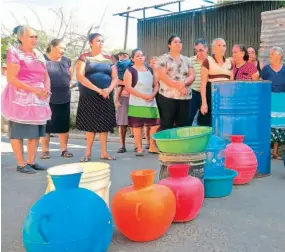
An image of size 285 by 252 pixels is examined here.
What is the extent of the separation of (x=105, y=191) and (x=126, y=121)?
3647 millimetres

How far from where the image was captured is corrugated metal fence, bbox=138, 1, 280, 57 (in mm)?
8352

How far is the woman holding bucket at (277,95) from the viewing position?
4.91m

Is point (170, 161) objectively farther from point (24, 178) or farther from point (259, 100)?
point (24, 178)

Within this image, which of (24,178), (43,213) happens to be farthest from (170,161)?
(24,178)

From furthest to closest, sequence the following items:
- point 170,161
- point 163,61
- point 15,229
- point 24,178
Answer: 1. point 163,61
2. point 24,178
3. point 170,161
4. point 15,229

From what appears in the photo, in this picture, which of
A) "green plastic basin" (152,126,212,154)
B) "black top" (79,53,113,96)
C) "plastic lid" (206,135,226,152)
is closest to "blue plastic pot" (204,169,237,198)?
"plastic lid" (206,135,226,152)

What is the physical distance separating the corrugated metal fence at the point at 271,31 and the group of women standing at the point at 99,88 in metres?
1.46

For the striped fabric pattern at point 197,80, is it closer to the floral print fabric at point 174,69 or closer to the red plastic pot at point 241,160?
the floral print fabric at point 174,69

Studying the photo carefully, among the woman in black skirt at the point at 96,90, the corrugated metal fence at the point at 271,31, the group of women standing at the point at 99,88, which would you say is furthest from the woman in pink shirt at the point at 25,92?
the corrugated metal fence at the point at 271,31

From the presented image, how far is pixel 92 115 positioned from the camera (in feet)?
16.4

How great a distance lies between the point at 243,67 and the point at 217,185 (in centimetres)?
267

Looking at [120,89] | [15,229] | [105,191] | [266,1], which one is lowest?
[15,229]

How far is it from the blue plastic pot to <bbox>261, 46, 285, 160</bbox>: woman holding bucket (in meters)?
1.98

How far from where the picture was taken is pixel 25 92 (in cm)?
422
